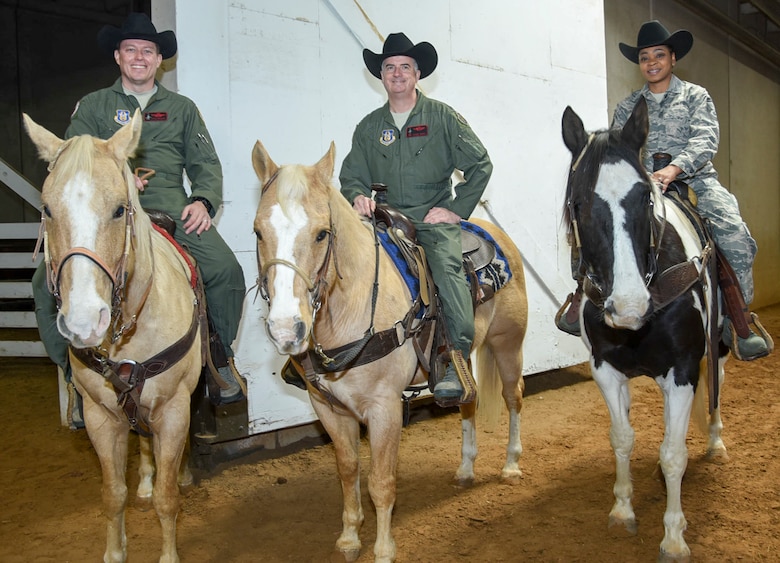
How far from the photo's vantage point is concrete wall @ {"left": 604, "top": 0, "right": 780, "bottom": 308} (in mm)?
10266

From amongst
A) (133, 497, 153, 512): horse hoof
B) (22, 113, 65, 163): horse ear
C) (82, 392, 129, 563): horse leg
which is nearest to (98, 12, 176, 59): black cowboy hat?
(22, 113, 65, 163): horse ear

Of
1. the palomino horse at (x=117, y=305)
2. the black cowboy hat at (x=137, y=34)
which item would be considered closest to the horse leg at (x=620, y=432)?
the palomino horse at (x=117, y=305)

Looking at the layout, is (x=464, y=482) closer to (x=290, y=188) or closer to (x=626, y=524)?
(x=626, y=524)

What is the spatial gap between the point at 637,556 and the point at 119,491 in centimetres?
238

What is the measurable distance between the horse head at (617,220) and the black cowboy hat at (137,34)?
220 centimetres

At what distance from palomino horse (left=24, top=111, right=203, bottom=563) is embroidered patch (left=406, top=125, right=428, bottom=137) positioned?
1.33 meters

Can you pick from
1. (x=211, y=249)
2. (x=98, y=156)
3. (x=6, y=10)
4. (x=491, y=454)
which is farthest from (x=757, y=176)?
(x=6, y=10)

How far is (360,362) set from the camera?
8.83 feet

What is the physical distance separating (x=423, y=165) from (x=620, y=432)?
1.71m

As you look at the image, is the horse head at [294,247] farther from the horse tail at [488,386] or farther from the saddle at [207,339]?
the horse tail at [488,386]

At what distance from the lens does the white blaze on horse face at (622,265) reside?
2422 millimetres

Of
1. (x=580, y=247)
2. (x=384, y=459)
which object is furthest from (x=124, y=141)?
(x=580, y=247)

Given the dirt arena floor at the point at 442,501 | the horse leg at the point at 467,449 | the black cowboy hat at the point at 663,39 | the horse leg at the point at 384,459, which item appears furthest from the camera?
the horse leg at the point at 467,449

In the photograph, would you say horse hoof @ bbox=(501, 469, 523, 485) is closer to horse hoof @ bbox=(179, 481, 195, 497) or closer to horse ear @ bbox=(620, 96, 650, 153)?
horse hoof @ bbox=(179, 481, 195, 497)
